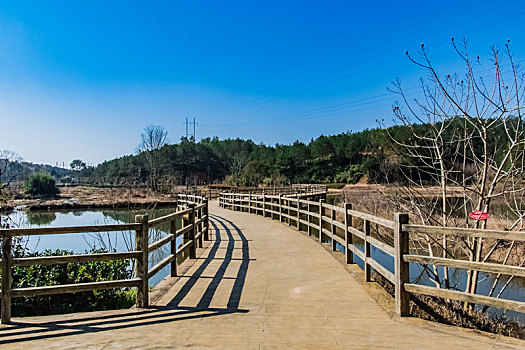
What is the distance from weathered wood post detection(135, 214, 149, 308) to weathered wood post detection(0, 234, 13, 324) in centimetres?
137

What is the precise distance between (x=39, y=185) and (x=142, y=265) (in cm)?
5460

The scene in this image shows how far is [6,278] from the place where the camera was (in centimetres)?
413

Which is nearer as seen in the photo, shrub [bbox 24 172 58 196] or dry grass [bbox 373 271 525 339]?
dry grass [bbox 373 271 525 339]

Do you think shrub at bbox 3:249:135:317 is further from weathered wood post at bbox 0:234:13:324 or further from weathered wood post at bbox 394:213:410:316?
weathered wood post at bbox 394:213:410:316

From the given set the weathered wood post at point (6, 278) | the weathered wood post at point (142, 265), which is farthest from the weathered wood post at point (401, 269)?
the weathered wood post at point (6, 278)

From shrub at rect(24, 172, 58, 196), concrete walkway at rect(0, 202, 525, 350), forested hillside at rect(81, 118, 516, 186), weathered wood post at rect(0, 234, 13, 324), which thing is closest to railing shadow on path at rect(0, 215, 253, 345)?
concrete walkway at rect(0, 202, 525, 350)

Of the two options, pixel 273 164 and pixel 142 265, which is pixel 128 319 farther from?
pixel 273 164

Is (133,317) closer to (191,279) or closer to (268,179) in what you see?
(191,279)

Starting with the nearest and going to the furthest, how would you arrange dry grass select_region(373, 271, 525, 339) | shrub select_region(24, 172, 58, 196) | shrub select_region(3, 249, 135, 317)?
dry grass select_region(373, 271, 525, 339)
shrub select_region(3, 249, 135, 317)
shrub select_region(24, 172, 58, 196)

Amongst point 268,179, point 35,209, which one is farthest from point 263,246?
point 268,179

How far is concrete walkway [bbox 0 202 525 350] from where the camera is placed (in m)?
3.48

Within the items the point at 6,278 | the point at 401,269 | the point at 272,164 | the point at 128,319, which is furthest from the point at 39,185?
the point at 401,269

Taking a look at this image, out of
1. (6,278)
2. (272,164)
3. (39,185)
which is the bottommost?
(6,278)

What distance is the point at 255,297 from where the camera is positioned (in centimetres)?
507
